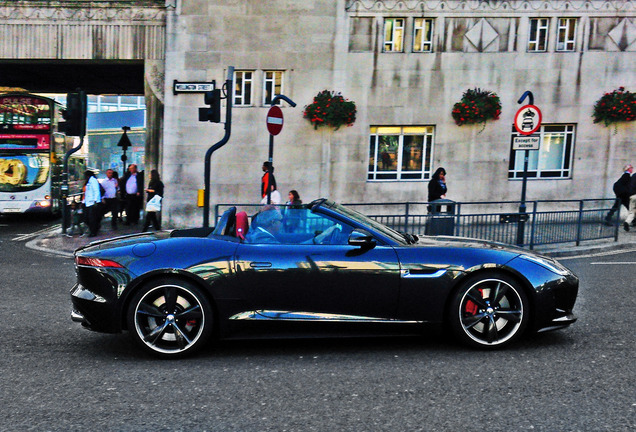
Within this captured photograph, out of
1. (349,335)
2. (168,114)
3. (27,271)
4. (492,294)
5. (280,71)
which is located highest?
(280,71)

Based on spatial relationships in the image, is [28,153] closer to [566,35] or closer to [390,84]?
[390,84]

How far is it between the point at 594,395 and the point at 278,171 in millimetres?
14178

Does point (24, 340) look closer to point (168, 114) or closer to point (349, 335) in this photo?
point (349, 335)

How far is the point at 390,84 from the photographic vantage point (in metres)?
17.9

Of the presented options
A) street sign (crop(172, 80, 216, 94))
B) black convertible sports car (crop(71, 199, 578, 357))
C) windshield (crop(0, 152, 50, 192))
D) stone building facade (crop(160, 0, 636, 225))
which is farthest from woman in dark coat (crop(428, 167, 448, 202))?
windshield (crop(0, 152, 50, 192))

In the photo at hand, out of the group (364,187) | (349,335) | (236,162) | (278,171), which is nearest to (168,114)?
Result: (236,162)

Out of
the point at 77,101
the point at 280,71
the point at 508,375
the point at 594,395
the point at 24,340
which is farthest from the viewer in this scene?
the point at 280,71

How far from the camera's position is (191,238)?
18.0 feet

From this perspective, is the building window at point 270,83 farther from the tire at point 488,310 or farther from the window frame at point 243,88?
the tire at point 488,310

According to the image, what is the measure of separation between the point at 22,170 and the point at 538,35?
51.2 feet

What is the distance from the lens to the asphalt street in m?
3.99

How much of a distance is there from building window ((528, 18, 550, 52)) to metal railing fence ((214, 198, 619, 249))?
20.6 feet


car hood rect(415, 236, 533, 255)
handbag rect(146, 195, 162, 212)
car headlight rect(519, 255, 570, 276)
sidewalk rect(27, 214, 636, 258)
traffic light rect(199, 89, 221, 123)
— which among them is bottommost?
sidewalk rect(27, 214, 636, 258)

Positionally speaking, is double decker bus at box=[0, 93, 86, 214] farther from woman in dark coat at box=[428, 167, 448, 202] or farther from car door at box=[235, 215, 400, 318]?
car door at box=[235, 215, 400, 318]
